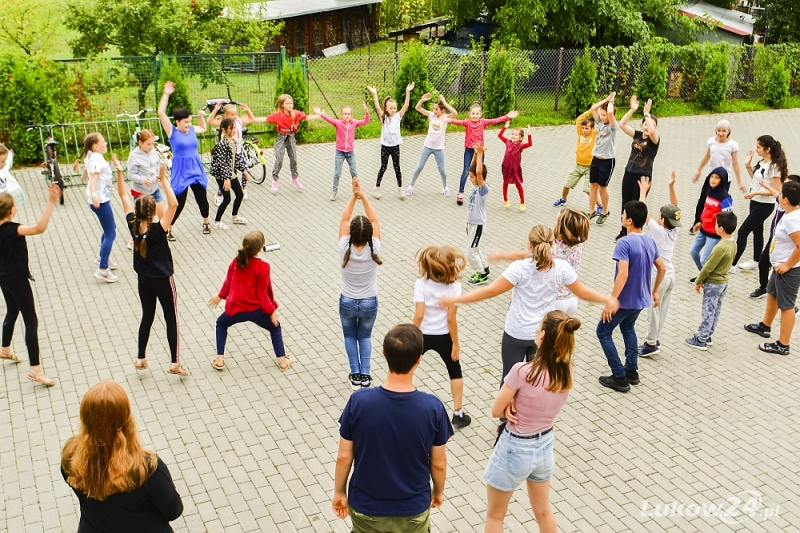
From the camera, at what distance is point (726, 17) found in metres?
27.5

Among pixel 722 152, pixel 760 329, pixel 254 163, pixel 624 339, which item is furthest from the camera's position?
pixel 254 163

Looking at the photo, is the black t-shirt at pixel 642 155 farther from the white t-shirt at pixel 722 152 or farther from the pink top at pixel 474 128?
the pink top at pixel 474 128

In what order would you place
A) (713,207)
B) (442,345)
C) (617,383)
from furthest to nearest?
(713,207)
(617,383)
(442,345)

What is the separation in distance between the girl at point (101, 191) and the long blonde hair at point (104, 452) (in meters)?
5.52

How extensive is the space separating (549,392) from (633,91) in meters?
17.6

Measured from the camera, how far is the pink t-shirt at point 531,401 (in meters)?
4.29

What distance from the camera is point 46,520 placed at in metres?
5.15

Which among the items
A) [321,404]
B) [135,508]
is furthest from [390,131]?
[135,508]

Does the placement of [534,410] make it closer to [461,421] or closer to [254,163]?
[461,421]

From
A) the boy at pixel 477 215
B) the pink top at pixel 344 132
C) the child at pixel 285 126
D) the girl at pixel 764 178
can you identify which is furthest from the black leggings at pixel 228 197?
the girl at pixel 764 178

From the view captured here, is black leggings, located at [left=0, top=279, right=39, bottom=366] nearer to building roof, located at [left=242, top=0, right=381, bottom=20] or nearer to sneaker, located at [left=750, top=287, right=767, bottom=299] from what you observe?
sneaker, located at [left=750, top=287, right=767, bottom=299]

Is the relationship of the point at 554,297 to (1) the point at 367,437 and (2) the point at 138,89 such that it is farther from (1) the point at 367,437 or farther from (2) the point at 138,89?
(2) the point at 138,89

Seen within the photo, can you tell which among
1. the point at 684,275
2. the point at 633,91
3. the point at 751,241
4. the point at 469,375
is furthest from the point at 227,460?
the point at 633,91

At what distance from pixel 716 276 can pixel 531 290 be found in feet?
9.25
